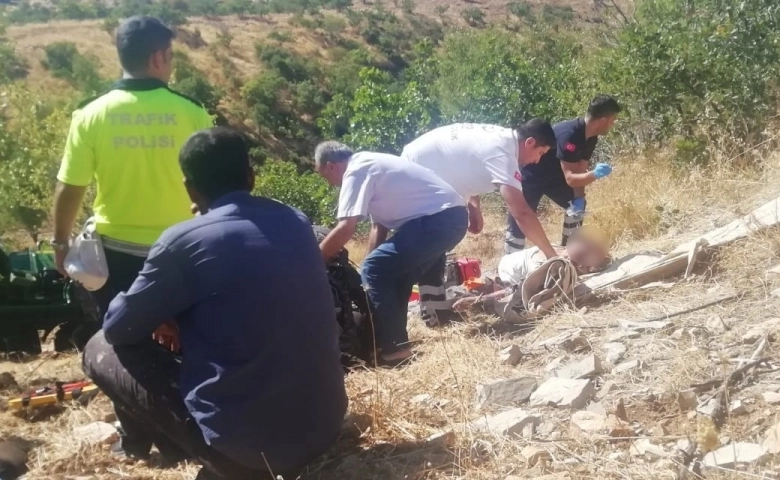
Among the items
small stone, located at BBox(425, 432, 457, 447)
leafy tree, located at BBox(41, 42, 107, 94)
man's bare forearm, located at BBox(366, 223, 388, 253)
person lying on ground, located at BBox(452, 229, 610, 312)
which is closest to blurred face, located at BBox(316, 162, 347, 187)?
man's bare forearm, located at BBox(366, 223, 388, 253)

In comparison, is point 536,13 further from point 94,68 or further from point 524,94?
point 524,94

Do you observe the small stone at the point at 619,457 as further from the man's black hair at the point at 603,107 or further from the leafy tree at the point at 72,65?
the leafy tree at the point at 72,65

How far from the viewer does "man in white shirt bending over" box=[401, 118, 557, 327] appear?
4.32m

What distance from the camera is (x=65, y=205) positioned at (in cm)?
304

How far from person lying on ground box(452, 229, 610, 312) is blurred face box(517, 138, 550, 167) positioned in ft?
1.79

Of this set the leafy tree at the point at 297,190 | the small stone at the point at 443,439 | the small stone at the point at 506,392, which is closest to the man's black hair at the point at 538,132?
the small stone at the point at 506,392

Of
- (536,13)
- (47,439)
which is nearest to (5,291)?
(47,439)

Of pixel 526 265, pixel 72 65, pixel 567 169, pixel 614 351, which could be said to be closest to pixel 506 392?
pixel 614 351

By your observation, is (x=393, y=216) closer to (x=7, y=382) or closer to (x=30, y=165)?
(x=7, y=382)

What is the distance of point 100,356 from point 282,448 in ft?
2.34

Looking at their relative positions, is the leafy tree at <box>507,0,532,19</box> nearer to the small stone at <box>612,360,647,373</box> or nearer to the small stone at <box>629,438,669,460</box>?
the small stone at <box>612,360,647,373</box>

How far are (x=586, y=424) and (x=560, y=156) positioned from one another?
327 cm

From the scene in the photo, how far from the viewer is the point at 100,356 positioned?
2629 mm

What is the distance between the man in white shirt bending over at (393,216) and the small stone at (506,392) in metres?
0.91
